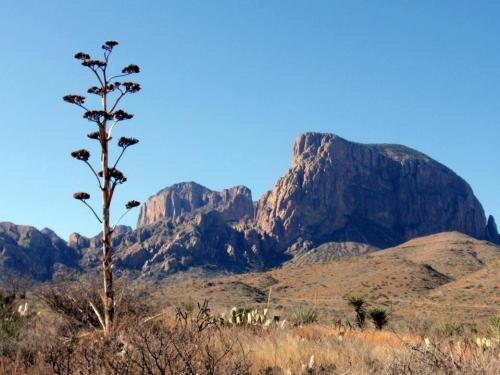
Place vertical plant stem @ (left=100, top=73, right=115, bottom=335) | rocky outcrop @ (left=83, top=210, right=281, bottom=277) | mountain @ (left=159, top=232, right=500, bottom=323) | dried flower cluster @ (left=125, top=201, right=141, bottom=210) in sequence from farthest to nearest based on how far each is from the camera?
1. rocky outcrop @ (left=83, top=210, right=281, bottom=277)
2. mountain @ (left=159, top=232, right=500, bottom=323)
3. dried flower cluster @ (left=125, top=201, right=141, bottom=210)
4. vertical plant stem @ (left=100, top=73, right=115, bottom=335)

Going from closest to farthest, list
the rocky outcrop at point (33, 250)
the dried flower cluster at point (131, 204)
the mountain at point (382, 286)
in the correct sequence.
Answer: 1. the dried flower cluster at point (131, 204)
2. the mountain at point (382, 286)
3. the rocky outcrop at point (33, 250)

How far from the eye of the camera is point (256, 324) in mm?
12125

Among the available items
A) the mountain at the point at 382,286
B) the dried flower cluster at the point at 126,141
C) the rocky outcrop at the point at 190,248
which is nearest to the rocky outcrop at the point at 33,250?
the rocky outcrop at the point at 190,248

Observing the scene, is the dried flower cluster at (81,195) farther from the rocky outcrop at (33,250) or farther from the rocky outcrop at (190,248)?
the rocky outcrop at (33,250)

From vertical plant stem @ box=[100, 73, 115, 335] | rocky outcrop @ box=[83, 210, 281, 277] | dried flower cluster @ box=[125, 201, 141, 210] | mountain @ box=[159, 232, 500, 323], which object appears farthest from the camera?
rocky outcrop @ box=[83, 210, 281, 277]

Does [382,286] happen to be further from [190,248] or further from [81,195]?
[190,248]

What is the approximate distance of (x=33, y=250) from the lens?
166875 millimetres

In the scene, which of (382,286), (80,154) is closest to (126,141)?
(80,154)

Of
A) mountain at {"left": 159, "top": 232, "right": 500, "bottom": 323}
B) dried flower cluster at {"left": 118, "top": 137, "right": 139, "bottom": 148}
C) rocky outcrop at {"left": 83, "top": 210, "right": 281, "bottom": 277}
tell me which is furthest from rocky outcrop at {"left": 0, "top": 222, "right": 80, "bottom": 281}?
dried flower cluster at {"left": 118, "top": 137, "right": 139, "bottom": 148}

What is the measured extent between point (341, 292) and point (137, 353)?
67.7 m

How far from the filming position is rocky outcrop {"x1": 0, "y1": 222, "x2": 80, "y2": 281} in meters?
154

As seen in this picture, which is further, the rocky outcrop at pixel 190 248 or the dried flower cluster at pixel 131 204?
the rocky outcrop at pixel 190 248

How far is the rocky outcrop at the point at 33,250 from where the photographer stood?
153625mm

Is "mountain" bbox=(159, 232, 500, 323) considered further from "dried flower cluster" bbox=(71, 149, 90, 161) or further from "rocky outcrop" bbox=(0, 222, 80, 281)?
"rocky outcrop" bbox=(0, 222, 80, 281)
